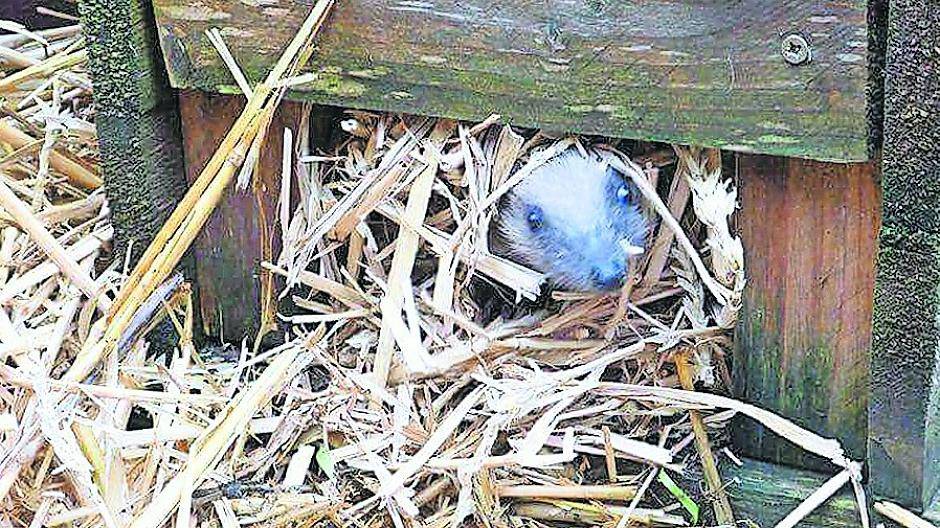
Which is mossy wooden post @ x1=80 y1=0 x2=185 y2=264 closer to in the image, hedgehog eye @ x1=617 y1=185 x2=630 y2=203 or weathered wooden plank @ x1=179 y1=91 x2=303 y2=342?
weathered wooden plank @ x1=179 y1=91 x2=303 y2=342

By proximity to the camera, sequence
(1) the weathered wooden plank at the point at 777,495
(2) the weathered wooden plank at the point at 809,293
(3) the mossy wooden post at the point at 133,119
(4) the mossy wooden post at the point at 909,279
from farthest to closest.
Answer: (3) the mossy wooden post at the point at 133,119 < (1) the weathered wooden plank at the point at 777,495 < (2) the weathered wooden plank at the point at 809,293 < (4) the mossy wooden post at the point at 909,279

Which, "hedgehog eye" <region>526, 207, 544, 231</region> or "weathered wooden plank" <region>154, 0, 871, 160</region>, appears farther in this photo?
"hedgehog eye" <region>526, 207, 544, 231</region>

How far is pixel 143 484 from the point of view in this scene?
6.16ft

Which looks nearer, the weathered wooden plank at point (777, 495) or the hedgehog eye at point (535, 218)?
the weathered wooden plank at point (777, 495)

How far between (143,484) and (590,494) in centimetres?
60

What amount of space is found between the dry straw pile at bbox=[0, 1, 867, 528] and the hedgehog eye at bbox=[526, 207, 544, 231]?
57 millimetres

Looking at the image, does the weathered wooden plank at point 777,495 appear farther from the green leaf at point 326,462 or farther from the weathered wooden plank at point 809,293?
the green leaf at point 326,462

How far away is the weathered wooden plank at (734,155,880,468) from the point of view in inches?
70.3

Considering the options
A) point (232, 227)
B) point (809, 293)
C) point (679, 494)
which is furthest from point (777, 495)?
point (232, 227)

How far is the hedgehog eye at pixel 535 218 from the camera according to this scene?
203cm

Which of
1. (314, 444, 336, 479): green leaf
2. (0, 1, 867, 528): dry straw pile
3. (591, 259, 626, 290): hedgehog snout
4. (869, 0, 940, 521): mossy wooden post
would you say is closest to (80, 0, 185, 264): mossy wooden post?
(0, 1, 867, 528): dry straw pile

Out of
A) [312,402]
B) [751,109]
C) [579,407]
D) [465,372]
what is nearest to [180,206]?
[312,402]

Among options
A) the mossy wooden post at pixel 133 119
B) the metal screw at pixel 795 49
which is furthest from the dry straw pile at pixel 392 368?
the metal screw at pixel 795 49

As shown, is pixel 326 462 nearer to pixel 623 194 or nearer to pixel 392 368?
pixel 392 368
